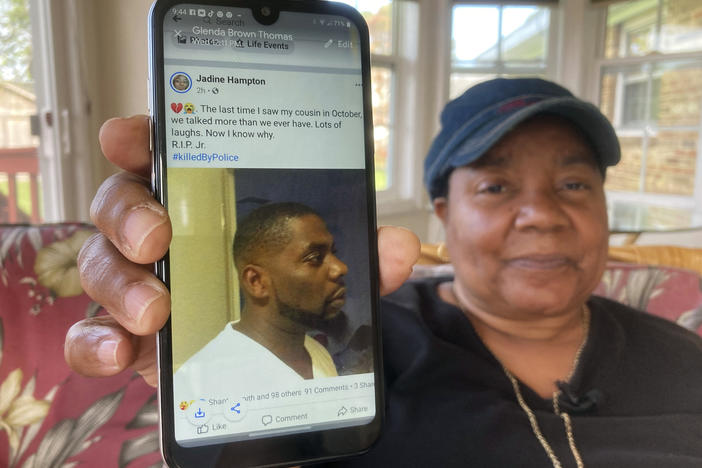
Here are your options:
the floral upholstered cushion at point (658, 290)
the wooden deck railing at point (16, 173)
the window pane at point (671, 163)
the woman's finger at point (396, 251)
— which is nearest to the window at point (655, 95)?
Result: the window pane at point (671, 163)

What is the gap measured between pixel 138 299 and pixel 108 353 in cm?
7

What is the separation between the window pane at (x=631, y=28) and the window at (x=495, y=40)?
0.28 metres

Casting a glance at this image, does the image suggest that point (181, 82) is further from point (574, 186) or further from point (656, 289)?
point (656, 289)

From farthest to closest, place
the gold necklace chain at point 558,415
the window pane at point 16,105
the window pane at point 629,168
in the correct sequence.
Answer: the window pane at point 629,168 → the window pane at point 16,105 → the gold necklace chain at point 558,415

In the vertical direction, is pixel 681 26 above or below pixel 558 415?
above

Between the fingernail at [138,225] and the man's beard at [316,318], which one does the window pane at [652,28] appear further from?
the fingernail at [138,225]

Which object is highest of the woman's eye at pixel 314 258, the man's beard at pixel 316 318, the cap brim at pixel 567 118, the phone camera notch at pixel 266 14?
the phone camera notch at pixel 266 14

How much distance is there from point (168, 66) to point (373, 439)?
37 cm

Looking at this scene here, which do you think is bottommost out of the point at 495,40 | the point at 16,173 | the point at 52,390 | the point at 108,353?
the point at 52,390

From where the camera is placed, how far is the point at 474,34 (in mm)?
2361

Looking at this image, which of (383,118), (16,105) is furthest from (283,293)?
(383,118)

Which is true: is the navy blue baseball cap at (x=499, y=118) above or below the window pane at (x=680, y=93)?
below

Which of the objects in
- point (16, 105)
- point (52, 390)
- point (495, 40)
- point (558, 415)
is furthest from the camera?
point (495, 40)

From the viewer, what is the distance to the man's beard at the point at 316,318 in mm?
436
